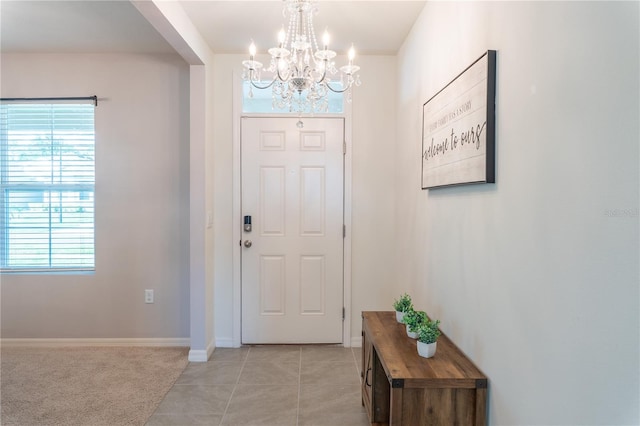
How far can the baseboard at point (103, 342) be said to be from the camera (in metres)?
3.02

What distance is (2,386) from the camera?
7.77 feet

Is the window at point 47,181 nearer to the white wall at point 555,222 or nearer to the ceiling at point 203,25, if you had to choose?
the ceiling at point 203,25

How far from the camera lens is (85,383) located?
2416mm

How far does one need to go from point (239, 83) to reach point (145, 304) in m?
2.10

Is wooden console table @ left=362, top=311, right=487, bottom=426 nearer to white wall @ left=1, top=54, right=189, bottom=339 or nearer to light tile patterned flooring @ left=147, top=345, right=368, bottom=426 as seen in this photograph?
light tile patterned flooring @ left=147, top=345, right=368, bottom=426

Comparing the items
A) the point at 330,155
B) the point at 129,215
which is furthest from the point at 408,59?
the point at 129,215

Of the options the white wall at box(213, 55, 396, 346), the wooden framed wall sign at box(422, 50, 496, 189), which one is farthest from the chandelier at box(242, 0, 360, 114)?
the white wall at box(213, 55, 396, 346)

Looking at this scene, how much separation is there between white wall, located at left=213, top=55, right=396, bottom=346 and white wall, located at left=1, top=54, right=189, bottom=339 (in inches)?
12.2

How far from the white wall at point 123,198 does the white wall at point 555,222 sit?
2.34 m

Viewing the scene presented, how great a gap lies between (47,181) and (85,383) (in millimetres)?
1756

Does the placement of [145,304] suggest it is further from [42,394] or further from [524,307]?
[524,307]

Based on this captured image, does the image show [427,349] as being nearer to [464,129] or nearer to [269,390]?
[464,129]

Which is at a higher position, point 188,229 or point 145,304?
point 188,229

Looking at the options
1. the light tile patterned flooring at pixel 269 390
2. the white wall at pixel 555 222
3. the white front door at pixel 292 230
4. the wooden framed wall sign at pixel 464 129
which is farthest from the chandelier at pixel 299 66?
the light tile patterned flooring at pixel 269 390
